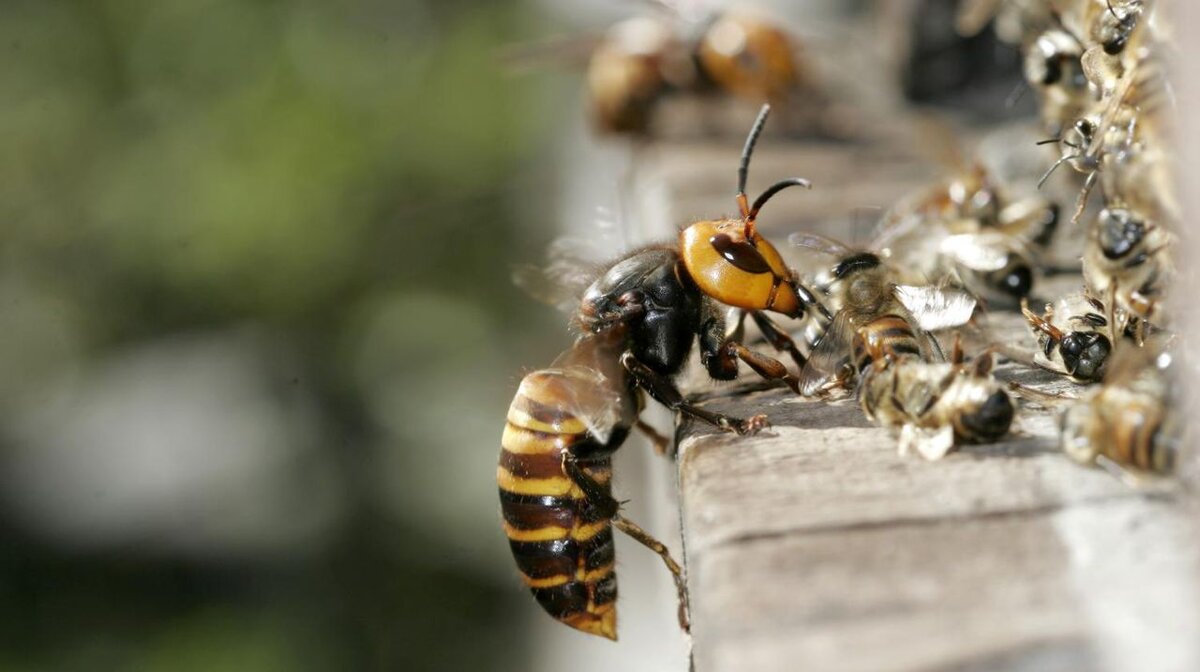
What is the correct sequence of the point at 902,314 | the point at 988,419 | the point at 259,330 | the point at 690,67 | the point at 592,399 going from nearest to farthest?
the point at 988,419, the point at 902,314, the point at 592,399, the point at 690,67, the point at 259,330

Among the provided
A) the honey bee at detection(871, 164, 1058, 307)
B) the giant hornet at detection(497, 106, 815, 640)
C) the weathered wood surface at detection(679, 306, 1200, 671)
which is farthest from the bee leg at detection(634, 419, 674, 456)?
the weathered wood surface at detection(679, 306, 1200, 671)

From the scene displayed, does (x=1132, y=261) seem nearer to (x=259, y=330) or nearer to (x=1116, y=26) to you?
(x=1116, y=26)

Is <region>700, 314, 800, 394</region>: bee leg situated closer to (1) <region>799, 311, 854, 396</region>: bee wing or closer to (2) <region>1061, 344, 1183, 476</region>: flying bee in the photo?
(1) <region>799, 311, 854, 396</region>: bee wing

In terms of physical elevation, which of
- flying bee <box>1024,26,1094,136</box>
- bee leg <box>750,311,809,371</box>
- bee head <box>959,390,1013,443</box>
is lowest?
bee head <box>959,390,1013,443</box>

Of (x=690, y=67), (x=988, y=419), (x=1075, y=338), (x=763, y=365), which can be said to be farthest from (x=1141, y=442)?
(x=690, y=67)

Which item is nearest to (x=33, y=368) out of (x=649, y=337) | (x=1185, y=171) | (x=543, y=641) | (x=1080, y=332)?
(x=543, y=641)

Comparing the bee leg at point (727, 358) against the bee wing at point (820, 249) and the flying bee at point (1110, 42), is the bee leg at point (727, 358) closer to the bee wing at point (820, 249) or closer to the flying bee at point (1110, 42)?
the bee wing at point (820, 249)
